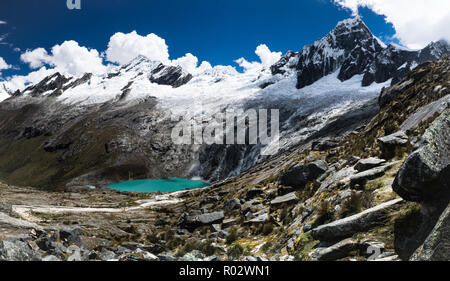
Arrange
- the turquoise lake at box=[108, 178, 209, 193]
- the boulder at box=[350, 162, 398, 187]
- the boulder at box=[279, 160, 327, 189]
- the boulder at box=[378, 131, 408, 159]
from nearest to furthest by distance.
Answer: the boulder at box=[350, 162, 398, 187] < the boulder at box=[378, 131, 408, 159] < the boulder at box=[279, 160, 327, 189] < the turquoise lake at box=[108, 178, 209, 193]

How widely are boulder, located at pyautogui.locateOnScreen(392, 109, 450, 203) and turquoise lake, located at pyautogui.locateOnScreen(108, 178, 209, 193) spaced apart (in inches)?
6258

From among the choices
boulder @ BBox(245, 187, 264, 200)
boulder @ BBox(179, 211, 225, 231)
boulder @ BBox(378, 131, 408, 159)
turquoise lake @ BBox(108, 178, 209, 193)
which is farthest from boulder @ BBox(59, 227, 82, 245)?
turquoise lake @ BBox(108, 178, 209, 193)

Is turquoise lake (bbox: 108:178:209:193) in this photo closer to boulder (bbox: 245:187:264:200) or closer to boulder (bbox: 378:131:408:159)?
boulder (bbox: 245:187:264:200)

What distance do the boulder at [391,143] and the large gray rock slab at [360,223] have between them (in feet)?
18.9

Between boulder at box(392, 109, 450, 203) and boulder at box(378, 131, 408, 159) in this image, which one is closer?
boulder at box(392, 109, 450, 203)

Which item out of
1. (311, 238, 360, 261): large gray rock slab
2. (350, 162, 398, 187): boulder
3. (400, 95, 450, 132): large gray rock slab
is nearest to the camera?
(311, 238, 360, 261): large gray rock slab

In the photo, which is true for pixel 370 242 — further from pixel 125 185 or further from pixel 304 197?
pixel 125 185

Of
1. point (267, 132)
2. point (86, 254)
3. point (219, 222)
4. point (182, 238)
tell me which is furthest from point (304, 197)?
point (267, 132)

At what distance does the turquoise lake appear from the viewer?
16690 centimetres

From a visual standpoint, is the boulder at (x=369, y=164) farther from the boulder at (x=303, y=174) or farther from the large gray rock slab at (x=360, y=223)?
the boulder at (x=303, y=174)

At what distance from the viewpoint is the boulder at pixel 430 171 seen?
6.93 meters

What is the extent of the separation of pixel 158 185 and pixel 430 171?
181333 millimetres

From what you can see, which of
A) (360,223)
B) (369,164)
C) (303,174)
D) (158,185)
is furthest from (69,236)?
(158,185)
